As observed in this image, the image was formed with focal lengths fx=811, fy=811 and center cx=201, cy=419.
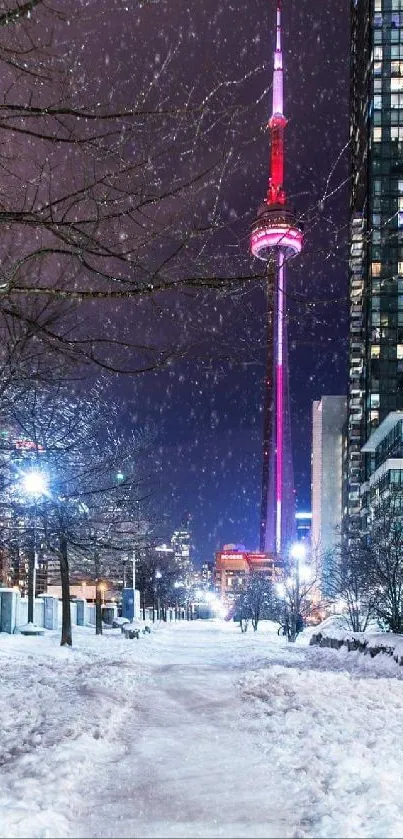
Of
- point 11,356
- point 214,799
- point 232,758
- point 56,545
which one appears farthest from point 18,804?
point 56,545

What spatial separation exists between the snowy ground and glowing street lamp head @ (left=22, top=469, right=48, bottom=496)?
21.1ft

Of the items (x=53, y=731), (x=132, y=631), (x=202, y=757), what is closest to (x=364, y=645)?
(x=53, y=731)

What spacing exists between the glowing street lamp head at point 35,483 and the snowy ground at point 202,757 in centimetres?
645

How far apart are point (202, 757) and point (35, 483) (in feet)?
45.8

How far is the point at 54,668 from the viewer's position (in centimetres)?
1786

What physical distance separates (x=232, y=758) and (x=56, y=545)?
21.1 metres

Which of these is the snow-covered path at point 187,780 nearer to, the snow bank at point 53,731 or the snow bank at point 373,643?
the snow bank at point 53,731

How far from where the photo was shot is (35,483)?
69.2ft

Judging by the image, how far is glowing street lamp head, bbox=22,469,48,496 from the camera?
20.9 m

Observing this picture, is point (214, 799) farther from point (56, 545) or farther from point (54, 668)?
point (56, 545)

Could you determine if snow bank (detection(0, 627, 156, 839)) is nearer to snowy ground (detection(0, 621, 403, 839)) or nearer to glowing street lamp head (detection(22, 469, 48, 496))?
snowy ground (detection(0, 621, 403, 839))

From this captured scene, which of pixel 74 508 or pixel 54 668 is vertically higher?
pixel 74 508

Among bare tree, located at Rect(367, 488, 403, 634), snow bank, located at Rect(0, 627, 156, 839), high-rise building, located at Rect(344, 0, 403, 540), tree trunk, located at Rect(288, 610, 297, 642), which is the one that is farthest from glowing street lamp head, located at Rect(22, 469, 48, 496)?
high-rise building, located at Rect(344, 0, 403, 540)

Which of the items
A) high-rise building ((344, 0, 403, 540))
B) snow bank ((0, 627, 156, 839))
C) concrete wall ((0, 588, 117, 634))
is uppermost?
high-rise building ((344, 0, 403, 540))
